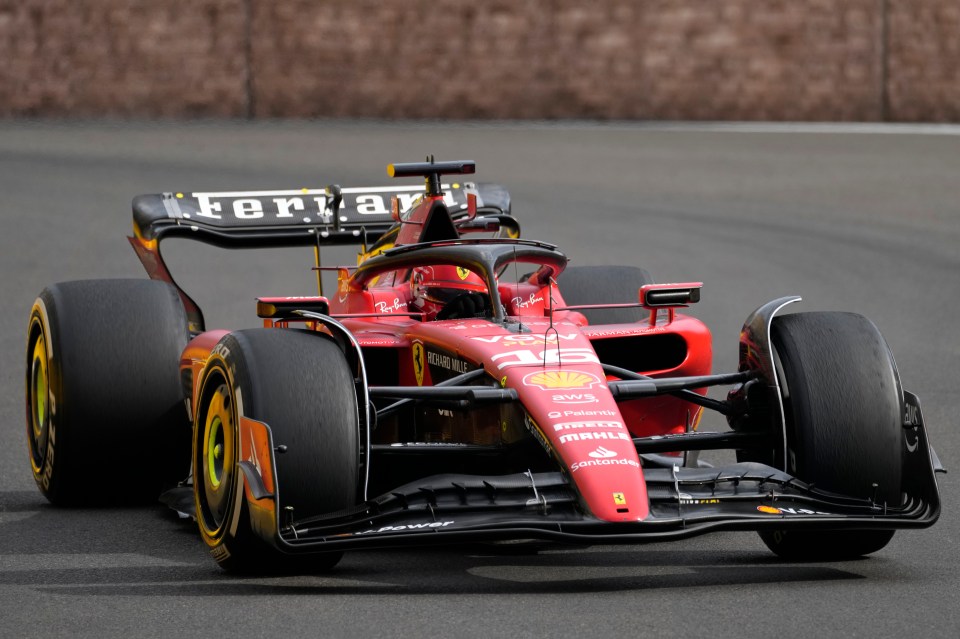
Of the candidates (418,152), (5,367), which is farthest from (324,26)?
(5,367)

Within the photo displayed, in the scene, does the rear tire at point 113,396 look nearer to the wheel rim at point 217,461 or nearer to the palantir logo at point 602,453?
the wheel rim at point 217,461

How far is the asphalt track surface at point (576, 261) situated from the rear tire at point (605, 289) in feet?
5.64

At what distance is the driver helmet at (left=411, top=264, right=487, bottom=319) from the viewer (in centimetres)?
775

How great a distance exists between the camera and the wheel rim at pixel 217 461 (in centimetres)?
631

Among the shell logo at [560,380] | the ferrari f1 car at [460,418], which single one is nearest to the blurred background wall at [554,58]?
the ferrari f1 car at [460,418]

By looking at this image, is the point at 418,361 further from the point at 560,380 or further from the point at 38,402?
the point at 38,402

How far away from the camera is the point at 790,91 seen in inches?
1136

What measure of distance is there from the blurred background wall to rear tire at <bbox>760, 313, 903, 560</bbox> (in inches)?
862

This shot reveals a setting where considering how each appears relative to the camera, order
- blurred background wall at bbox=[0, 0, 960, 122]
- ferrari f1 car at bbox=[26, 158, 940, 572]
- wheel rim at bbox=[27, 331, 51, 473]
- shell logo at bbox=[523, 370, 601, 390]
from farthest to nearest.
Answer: blurred background wall at bbox=[0, 0, 960, 122], wheel rim at bbox=[27, 331, 51, 473], shell logo at bbox=[523, 370, 601, 390], ferrari f1 car at bbox=[26, 158, 940, 572]

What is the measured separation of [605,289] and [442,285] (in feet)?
4.69

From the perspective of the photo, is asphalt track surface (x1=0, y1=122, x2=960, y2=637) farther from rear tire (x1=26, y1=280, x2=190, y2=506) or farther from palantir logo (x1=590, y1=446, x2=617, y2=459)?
palantir logo (x1=590, y1=446, x2=617, y2=459)

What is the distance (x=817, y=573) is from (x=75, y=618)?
254 cm

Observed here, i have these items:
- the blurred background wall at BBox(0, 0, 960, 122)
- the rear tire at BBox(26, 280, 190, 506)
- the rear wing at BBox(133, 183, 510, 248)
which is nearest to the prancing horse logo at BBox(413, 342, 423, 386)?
the rear tire at BBox(26, 280, 190, 506)

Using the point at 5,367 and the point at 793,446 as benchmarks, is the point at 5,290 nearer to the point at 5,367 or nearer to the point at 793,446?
the point at 5,367
